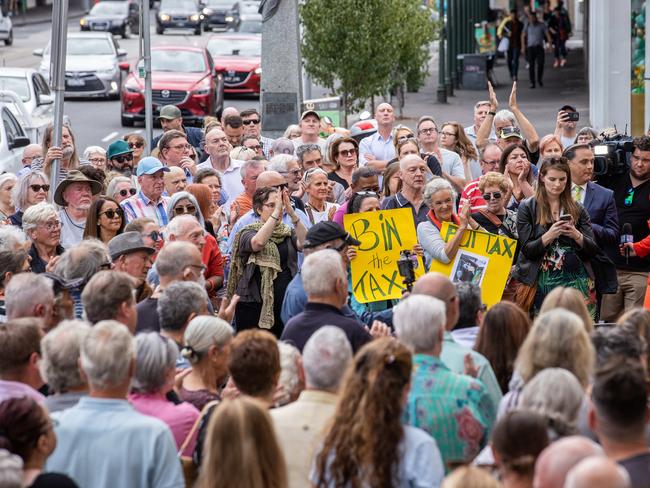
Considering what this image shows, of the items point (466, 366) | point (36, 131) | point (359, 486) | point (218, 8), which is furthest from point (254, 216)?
point (218, 8)

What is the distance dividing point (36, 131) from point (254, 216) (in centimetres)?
1056

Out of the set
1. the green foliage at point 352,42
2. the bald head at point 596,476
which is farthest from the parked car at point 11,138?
the bald head at point 596,476

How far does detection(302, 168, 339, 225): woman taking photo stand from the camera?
10992mm

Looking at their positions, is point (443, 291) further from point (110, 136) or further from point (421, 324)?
point (110, 136)

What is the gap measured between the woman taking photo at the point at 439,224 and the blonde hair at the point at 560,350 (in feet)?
12.1

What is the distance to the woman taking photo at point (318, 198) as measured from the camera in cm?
1099

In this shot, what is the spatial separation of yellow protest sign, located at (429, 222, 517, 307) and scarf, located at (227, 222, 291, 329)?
1.29 metres

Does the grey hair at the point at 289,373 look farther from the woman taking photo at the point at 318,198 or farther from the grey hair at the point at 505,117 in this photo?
the grey hair at the point at 505,117

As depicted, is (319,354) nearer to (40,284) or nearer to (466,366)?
(466,366)

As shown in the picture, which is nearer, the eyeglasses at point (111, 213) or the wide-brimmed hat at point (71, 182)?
the eyeglasses at point (111, 213)

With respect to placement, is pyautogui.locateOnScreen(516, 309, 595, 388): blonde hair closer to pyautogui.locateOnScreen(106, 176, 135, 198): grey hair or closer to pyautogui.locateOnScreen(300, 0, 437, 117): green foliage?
pyautogui.locateOnScreen(106, 176, 135, 198): grey hair

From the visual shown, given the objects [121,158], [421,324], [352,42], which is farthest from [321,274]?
[352,42]

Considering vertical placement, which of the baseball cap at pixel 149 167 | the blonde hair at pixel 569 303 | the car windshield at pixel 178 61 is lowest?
the blonde hair at pixel 569 303

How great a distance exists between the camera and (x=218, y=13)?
5719 cm
